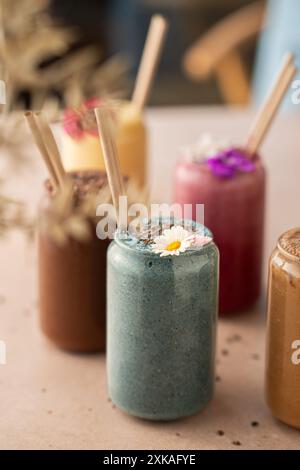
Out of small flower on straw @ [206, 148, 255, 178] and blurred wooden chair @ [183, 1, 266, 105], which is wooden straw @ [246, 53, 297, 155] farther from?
blurred wooden chair @ [183, 1, 266, 105]

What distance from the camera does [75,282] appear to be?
105cm

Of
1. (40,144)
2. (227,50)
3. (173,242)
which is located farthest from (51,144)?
(227,50)

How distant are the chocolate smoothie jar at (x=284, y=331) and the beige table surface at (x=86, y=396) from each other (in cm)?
4

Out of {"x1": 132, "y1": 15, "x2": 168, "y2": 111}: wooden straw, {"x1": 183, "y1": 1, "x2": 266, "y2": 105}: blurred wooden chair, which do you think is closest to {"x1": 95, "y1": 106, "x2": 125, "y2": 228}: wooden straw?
{"x1": 132, "y1": 15, "x2": 168, "y2": 111}: wooden straw

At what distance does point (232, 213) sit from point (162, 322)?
29 cm

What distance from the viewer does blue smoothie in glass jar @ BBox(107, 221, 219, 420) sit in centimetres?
89

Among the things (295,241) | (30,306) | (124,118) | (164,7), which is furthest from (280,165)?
(164,7)

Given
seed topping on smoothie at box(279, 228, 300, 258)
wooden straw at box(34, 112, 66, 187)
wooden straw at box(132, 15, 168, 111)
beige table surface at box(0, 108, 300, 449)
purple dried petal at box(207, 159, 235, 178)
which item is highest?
wooden straw at box(132, 15, 168, 111)

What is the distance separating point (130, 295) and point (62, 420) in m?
0.17

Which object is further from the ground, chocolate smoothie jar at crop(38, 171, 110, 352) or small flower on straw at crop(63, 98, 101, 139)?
small flower on straw at crop(63, 98, 101, 139)

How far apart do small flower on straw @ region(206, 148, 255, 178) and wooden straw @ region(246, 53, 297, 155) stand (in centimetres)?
2

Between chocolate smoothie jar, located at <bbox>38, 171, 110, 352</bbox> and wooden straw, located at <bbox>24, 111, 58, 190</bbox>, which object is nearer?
wooden straw, located at <bbox>24, 111, 58, 190</bbox>

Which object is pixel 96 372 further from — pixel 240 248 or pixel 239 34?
pixel 239 34

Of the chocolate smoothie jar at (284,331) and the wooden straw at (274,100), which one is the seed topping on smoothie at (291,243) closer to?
the chocolate smoothie jar at (284,331)
